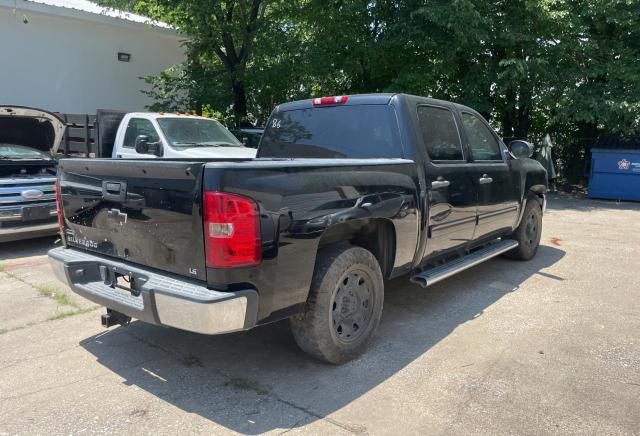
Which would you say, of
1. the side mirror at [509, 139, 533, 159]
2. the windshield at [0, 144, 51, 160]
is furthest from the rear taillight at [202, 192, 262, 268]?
the windshield at [0, 144, 51, 160]

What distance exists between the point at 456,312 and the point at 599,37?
39.1 feet

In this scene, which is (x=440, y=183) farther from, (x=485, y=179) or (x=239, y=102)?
(x=239, y=102)

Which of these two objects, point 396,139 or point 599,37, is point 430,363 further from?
point 599,37

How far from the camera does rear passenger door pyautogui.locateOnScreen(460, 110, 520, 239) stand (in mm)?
5407

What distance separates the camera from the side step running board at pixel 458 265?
456 cm

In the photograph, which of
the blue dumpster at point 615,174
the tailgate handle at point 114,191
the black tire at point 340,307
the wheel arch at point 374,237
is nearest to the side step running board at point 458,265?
the wheel arch at point 374,237

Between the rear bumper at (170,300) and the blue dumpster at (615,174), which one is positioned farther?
the blue dumpster at (615,174)

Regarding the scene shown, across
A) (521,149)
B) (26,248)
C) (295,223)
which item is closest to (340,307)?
(295,223)

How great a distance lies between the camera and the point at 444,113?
5125mm

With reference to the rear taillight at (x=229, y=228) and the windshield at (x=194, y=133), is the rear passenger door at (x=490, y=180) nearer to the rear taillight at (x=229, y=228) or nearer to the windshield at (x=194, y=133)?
the rear taillight at (x=229, y=228)

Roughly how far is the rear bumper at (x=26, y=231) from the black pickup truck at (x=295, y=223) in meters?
3.31

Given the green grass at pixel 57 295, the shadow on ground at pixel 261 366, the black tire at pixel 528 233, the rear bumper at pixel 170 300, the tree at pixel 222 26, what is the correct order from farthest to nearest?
the tree at pixel 222 26 < the black tire at pixel 528 233 < the green grass at pixel 57 295 < the shadow on ground at pixel 261 366 < the rear bumper at pixel 170 300

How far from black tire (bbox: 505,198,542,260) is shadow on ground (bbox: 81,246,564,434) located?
1708 mm

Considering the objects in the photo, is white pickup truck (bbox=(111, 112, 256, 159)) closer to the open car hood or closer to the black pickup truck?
the open car hood
